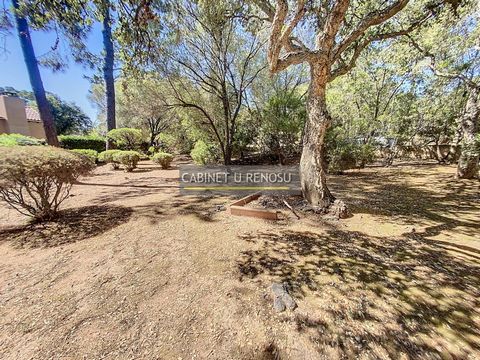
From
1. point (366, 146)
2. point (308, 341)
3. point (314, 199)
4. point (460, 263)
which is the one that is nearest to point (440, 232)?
point (460, 263)

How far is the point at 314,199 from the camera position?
4273 millimetres

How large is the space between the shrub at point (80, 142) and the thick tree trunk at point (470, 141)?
2234 centimetres

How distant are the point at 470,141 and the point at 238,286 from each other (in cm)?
846

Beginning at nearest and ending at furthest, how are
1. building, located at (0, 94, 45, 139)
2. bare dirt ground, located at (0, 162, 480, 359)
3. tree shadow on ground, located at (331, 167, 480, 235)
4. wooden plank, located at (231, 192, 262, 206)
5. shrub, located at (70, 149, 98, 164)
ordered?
bare dirt ground, located at (0, 162, 480, 359) < tree shadow on ground, located at (331, 167, 480, 235) < shrub, located at (70, 149, 98, 164) < wooden plank, located at (231, 192, 262, 206) < building, located at (0, 94, 45, 139)

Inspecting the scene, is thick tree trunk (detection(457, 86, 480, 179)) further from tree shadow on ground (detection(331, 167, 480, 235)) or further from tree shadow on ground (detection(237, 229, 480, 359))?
tree shadow on ground (detection(237, 229, 480, 359))

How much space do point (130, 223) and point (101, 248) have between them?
0.88m

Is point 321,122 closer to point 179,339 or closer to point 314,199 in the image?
point 314,199

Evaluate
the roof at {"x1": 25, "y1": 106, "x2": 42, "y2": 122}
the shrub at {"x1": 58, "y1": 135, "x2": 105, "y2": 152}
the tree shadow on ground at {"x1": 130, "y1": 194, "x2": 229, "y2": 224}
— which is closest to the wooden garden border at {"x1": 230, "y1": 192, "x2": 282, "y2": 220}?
the tree shadow on ground at {"x1": 130, "y1": 194, "x2": 229, "y2": 224}

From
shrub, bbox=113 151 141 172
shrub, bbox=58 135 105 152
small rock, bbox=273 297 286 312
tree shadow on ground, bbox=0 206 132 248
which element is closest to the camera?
small rock, bbox=273 297 286 312

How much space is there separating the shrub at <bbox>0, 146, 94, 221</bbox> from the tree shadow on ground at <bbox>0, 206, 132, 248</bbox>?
12.4 inches

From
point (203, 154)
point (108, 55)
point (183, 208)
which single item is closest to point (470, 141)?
point (183, 208)

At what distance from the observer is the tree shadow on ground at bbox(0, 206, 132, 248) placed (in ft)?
10.4

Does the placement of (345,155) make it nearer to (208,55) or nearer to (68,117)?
(208,55)

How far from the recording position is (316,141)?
4188 mm
